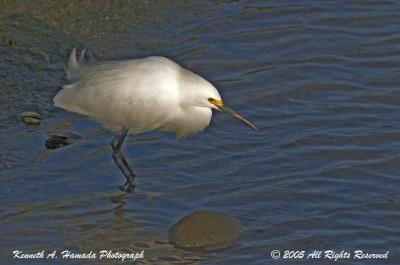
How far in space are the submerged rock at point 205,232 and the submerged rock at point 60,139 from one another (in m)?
1.52

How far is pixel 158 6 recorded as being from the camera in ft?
34.7

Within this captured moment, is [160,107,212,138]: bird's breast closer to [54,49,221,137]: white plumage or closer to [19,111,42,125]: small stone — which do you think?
[54,49,221,137]: white plumage

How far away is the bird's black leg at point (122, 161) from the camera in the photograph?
7719 mm

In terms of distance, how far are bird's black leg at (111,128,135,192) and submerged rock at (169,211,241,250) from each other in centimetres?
76

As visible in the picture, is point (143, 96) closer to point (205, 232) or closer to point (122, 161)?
point (122, 161)

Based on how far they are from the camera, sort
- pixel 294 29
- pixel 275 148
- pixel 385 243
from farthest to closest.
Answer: pixel 294 29, pixel 275 148, pixel 385 243

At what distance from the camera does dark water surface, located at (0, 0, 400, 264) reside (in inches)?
275

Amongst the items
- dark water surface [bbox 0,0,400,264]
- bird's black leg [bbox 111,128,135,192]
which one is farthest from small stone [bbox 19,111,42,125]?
bird's black leg [bbox 111,128,135,192]

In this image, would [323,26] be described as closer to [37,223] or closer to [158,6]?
[158,6]

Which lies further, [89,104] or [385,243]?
[89,104]

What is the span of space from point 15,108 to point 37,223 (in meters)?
1.77

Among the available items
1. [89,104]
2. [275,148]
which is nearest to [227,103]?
[275,148]

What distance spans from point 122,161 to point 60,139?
638 millimetres

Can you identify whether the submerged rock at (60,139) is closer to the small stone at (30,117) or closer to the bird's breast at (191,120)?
the small stone at (30,117)
